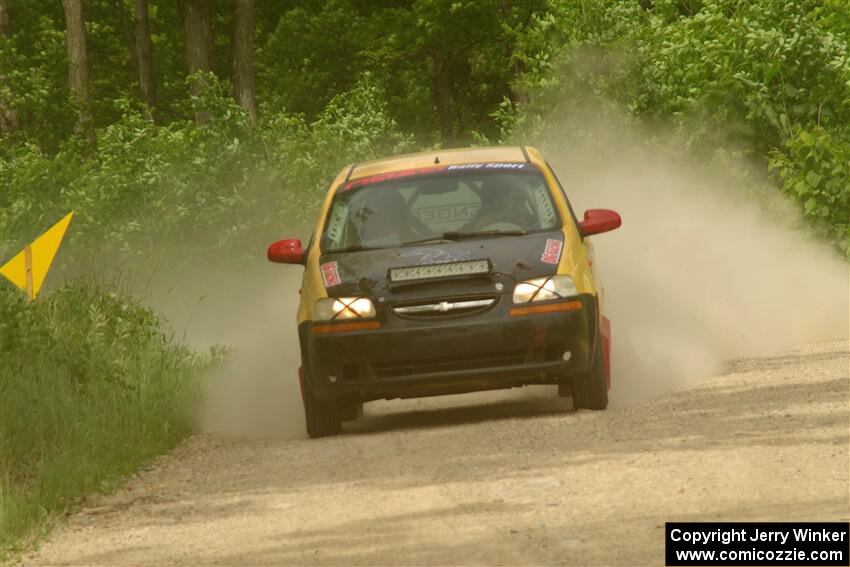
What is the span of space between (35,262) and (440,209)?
2964 mm

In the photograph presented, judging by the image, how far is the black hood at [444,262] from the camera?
40.8ft

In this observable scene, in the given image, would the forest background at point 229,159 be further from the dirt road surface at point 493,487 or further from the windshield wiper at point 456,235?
the windshield wiper at point 456,235

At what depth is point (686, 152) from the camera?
25188 millimetres

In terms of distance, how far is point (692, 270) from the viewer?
20.0m

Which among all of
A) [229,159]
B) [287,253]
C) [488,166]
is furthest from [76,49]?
[287,253]

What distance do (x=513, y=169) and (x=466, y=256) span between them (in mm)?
1405

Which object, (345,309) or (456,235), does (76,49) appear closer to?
(456,235)

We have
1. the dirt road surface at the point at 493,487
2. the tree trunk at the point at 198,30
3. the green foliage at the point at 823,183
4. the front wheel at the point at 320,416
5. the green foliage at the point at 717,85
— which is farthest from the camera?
the tree trunk at the point at 198,30

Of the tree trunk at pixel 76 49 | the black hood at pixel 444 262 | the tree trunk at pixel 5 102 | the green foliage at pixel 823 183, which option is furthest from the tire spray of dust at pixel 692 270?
the tree trunk at pixel 76 49

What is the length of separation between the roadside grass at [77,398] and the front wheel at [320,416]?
3.25 ft

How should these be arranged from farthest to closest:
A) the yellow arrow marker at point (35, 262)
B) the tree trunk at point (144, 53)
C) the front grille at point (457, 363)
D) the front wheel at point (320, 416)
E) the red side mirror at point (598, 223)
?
the tree trunk at point (144, 53)
the yellow arrow marker at point (35, 262)
the red side mirror at point (598, 223)
the front wheel at point (320, 416)
the front grille at point (457, 363)

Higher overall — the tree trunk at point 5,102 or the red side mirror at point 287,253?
the tree trunk at point 5,102

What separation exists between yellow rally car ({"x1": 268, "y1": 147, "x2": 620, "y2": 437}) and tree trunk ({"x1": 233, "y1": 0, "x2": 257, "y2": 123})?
28.3m

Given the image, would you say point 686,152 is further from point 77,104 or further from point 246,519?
point 246,519
